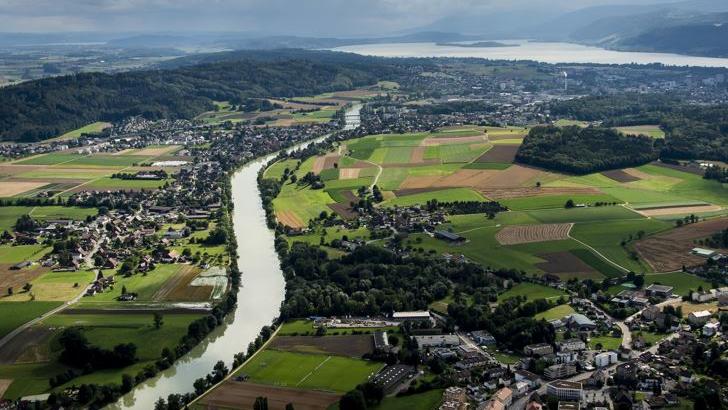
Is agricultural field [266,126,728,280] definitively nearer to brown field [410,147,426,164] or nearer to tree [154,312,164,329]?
brown field [410,147,426,164]

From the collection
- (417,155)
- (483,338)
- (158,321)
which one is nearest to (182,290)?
(158,321)

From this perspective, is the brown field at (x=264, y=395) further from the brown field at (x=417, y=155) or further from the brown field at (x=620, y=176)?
the brown field at (x=417, y=155)

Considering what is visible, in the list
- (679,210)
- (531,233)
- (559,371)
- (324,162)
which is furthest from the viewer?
(324,162)

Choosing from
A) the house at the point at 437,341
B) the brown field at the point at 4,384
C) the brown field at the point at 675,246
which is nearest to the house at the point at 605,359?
the house at the point at 437,341

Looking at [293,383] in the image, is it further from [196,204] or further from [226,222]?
[196,204]

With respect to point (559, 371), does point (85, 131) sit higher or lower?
lower

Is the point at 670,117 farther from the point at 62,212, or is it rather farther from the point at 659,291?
the point at 62,212
